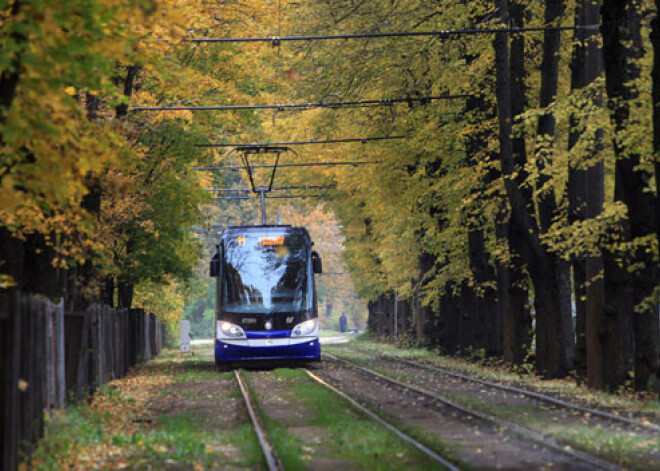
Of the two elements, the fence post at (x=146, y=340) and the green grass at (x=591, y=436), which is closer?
the green grass at (x=591, y=436)

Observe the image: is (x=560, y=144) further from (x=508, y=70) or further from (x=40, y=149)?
(x=40, y=149)

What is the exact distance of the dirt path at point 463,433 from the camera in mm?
11734

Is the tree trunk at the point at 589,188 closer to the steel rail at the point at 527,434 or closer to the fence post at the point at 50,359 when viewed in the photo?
the steel rail at the point at 527,434

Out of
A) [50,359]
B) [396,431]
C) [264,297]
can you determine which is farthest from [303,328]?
[396,431]

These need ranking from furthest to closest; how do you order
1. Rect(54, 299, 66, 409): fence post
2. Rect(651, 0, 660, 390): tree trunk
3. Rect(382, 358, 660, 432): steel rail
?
Rect(651, 0, 660, 390): tree trunk
Rect(54, 299, 66, 409): fence post
Rect(382, 358, 660, 432): steel rail

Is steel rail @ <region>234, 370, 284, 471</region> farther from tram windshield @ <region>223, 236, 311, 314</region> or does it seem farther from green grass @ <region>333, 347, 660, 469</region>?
tram windshield @ <region>223, 236, 311, 314</region>

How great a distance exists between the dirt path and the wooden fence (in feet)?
14.6

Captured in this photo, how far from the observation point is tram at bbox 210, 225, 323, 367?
95.5 feet

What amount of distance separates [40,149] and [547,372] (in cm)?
1670

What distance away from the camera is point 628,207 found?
1938 centimetres

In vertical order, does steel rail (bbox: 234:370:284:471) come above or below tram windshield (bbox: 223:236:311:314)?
below

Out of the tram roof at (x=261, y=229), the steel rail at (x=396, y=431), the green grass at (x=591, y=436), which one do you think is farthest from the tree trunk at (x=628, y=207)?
the tram roof at (x=261, y=229)

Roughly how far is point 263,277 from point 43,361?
16271 millimetres

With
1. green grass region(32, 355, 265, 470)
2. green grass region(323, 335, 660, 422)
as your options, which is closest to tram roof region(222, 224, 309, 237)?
green grass region(323, 335, 660, 422)
